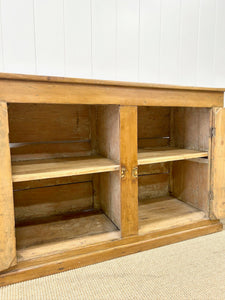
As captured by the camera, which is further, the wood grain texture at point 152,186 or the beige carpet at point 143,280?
the wood grain texture at point 152,186

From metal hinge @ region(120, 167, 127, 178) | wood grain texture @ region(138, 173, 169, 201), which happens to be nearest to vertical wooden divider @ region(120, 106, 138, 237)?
metal hinge @ region(120, 167, 127, 178)

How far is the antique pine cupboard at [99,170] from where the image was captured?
36.3 inches

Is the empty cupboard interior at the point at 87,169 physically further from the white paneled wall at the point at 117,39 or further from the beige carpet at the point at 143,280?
the white paneled wall at the point at 117,39

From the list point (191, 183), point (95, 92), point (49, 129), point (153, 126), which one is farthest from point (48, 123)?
point (191, 183)

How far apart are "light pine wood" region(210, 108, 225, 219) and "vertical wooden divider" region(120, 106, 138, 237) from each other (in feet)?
1.63

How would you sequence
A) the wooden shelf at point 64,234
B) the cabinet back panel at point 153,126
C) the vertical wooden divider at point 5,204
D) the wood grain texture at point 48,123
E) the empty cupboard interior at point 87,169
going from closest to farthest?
the vertical wooden divider at point 5,204 < the wooden shelf at point 64,234 < the empty cupboard interior at point 87,169 < the wood grain texture at point 48,123 < the cabinet back panel at point 153,126

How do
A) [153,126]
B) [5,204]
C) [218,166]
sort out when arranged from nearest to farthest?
[5,204]
[218,166]
[153,126]

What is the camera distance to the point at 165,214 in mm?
1375

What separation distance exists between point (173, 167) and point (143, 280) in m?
0.92

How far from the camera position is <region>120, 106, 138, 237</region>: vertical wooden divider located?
3.44 feet

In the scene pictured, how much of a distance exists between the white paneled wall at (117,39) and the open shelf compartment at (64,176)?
320 mm

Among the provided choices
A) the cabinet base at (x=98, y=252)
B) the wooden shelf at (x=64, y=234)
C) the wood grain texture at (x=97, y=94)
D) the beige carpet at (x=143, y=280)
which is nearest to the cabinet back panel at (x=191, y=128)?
the wood grain texture at (x=97, y=94)

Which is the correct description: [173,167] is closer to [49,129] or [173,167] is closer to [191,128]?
[191,128]

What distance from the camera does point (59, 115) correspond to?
1360 mm
